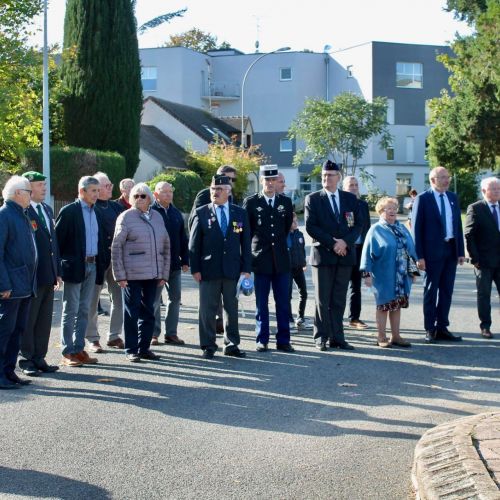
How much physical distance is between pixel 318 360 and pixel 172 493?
4.96 m

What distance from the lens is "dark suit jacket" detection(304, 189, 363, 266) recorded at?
37.8ft

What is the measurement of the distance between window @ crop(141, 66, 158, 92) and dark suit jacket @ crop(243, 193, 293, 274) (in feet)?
220

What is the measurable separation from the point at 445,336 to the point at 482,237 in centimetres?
149

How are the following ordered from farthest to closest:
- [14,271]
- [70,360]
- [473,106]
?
[473,106] < [70,360] < [14,271]

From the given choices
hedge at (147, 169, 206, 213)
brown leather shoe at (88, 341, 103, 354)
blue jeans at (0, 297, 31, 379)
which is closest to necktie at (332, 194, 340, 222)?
brown leather shoe at (88, 341, 103, 354)

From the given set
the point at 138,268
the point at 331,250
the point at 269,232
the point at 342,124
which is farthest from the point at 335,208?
the point at 342,124

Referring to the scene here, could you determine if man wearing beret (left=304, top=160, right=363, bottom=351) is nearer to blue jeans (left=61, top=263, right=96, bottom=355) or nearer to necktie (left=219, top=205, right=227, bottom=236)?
necktie (left=219, top=205, right=227, bottom=236)

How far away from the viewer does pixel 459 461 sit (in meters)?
5.80

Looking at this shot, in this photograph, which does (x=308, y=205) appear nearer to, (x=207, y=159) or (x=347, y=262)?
(x=347, y=262)

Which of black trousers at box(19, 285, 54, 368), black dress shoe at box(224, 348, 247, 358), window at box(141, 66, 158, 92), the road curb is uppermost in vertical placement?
window at box(141, 66, 158, 92)

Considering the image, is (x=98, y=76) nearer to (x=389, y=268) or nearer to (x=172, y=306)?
(x=172, y=306)

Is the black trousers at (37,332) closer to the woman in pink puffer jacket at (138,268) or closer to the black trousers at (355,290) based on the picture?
the woman in pink puffer jacket at (138,268)

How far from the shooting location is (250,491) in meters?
5.95

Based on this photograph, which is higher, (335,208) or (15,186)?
(15,186)
